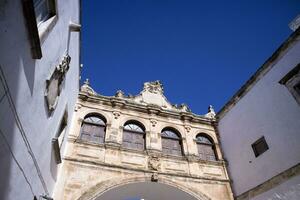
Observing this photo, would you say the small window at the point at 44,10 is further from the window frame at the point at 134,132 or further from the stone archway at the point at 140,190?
the window frame at the point at 134,132

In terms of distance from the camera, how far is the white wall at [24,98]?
3065 millimetres

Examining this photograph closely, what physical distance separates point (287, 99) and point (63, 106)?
734 centimetres

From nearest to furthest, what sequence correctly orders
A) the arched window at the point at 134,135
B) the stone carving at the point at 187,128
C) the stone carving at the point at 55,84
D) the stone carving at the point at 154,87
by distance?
the stone carving at the point at 55,84 < the arched window at the point at 134,135 < the stone carving at the point at 187,128 < the stone carving at the point at 154,87

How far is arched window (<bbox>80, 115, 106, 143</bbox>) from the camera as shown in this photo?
8.52 metres

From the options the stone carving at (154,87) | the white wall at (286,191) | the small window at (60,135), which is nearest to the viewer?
the small window at (60,135)

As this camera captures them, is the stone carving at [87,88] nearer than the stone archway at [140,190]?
No

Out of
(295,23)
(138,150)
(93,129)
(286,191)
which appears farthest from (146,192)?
(295,23)

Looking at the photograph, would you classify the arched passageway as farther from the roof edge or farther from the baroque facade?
the roof edge

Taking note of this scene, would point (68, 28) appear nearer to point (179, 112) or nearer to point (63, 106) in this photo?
point (63, 106)

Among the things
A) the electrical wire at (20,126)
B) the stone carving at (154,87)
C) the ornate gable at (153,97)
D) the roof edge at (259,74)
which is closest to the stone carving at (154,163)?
the ornate gable at (153,97)

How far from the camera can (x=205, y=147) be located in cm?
1002

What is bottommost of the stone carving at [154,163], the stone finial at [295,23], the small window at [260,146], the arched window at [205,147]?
the stone carving at [154,163]

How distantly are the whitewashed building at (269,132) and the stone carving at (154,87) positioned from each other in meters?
3.81

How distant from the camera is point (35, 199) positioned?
4.89m
